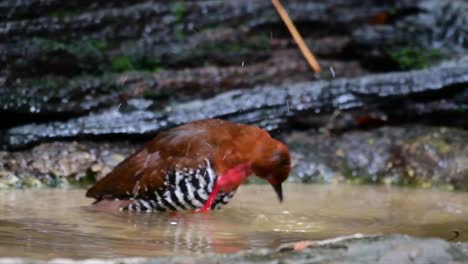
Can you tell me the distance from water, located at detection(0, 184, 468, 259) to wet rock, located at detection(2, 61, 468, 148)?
35.8 inches

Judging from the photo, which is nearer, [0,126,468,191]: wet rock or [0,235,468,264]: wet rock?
[0,235,468,264]: wet rock

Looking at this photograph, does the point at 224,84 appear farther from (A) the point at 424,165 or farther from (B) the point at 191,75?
(A) the point at 424,165

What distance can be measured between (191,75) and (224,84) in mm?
345

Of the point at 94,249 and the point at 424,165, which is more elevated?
the point at 94,249

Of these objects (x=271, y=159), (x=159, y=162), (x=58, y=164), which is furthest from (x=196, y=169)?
(x=58, y=164)

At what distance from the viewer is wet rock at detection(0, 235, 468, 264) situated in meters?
2.85

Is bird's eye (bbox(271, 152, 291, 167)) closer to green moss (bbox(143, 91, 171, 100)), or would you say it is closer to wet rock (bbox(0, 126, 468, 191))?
wet rock (bbox(0, 126, 468, 191))

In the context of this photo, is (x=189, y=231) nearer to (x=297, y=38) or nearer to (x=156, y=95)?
(x=297, y=38)

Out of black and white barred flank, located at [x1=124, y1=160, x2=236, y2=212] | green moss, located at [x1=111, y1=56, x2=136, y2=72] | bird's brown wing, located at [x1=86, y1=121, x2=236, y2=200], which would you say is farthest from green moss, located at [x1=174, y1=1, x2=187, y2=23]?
black and white barred flank, located at [x1=124, y1=160, x2=236, y2=212]

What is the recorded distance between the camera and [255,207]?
18.1 feet

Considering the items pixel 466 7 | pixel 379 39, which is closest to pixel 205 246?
pixel 379 39

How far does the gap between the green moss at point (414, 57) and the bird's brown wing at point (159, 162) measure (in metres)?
4.13

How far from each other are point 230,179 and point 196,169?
8.4 inches

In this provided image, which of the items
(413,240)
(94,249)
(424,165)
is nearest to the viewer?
(413,240)
